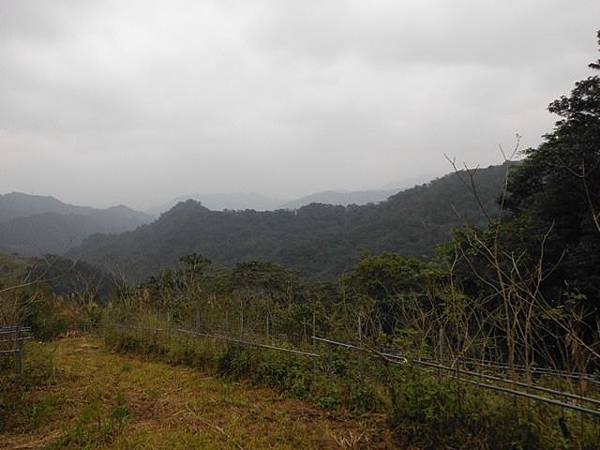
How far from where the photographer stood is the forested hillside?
43156 millimetres

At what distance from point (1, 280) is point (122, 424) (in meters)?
6.16

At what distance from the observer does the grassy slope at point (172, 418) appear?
4195mm

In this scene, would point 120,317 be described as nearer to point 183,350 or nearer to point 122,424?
point 183,350

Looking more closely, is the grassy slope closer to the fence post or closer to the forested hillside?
the fence post

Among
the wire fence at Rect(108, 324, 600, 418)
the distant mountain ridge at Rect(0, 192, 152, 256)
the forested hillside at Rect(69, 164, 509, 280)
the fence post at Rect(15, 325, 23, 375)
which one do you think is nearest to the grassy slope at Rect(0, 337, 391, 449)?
the fence post at Rect(15, 325, 23, 375)

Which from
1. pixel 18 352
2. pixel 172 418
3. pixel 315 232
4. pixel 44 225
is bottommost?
pixel 172 418

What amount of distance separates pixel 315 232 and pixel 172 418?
58.0 meters

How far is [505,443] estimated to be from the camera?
3309mm

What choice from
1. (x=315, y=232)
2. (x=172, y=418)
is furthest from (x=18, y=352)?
(x=315, y=232)

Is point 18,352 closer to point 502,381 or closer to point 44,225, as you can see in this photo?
point 502,381

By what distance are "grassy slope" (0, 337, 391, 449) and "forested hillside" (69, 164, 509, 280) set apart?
27.9 meters

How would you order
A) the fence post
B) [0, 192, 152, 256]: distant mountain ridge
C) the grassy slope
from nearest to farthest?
1. the grassy slope
2. the fence post
3. [0, 192, 152, 256]: distant mountain ridge

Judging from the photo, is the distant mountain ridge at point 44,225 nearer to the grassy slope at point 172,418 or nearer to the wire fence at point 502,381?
the grassy slope at point 172,418

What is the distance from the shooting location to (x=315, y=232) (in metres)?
62.7
